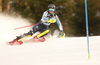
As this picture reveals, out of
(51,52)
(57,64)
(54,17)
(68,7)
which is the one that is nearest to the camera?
(57,64)

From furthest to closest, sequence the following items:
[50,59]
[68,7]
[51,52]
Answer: [68,7] → [51,52] → [50,59]

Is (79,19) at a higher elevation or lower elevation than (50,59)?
lower

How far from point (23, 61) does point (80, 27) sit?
1684 cm

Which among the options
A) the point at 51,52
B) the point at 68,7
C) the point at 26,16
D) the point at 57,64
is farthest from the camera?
the point at 68,7

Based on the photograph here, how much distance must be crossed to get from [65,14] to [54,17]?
1286 centimetres

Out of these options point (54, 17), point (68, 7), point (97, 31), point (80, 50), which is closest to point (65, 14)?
point (68, 7)

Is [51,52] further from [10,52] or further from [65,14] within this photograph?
[65,14]

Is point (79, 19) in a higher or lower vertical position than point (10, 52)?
lower

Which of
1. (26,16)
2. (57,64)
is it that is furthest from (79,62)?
(26,16)

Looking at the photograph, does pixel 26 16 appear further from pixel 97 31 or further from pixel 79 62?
pixel 79 62

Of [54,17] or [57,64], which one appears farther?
[54,17]

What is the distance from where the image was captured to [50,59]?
3271mm

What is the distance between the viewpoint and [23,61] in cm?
317

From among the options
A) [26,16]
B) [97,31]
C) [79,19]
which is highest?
[26,16]
